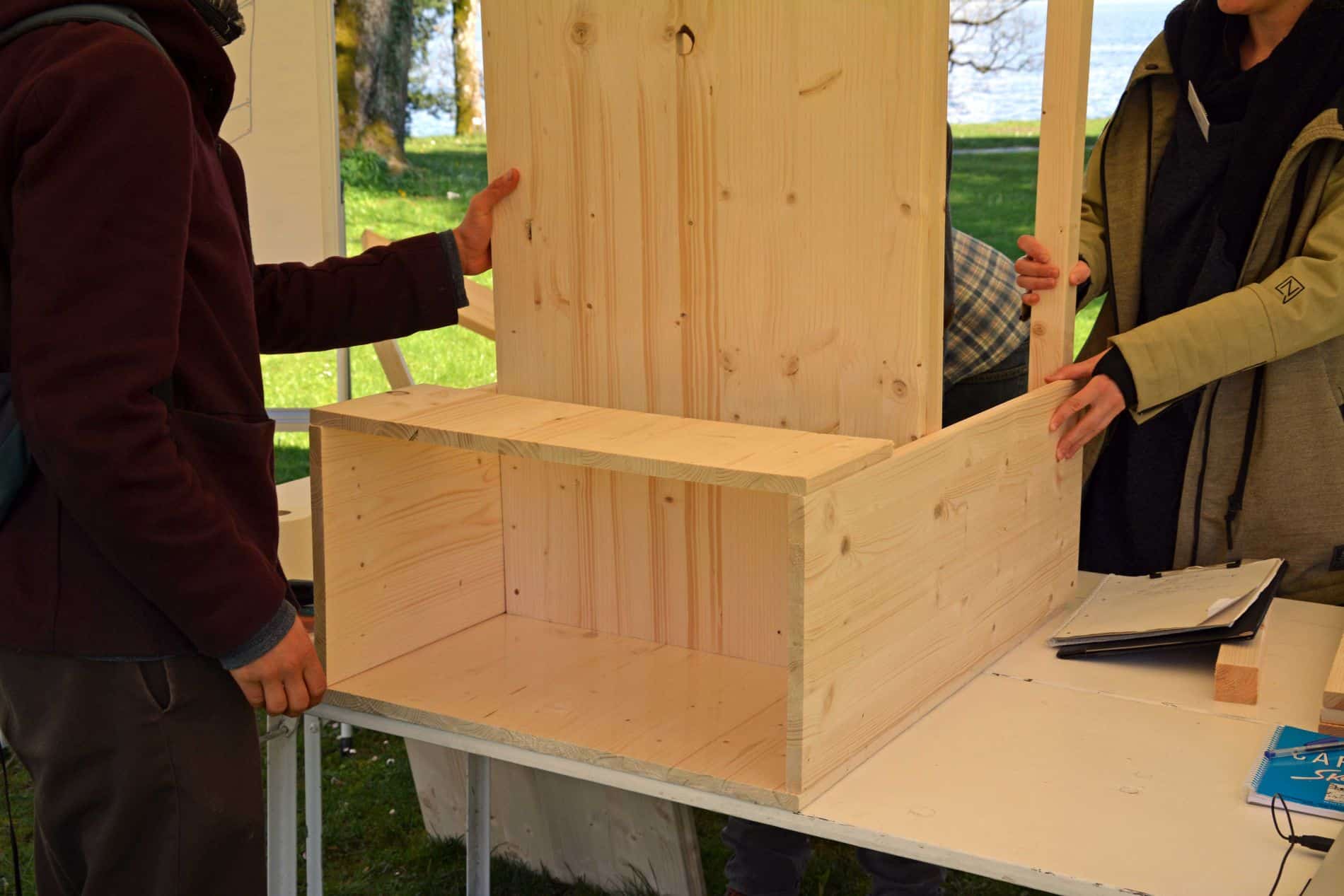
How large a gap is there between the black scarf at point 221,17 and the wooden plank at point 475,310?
4.21 feet

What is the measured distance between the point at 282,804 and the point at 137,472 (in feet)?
2.00

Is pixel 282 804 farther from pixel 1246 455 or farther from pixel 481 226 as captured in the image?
pixel 1246 455

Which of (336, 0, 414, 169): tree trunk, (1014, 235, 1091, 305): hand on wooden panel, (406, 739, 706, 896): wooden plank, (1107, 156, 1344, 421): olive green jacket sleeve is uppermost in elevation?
(336, 0, 414, 169): tree trunk

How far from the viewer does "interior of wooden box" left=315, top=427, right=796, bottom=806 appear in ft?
5.09

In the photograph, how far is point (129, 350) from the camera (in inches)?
46.3

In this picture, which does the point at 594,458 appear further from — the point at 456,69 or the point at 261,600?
the point at 456,69

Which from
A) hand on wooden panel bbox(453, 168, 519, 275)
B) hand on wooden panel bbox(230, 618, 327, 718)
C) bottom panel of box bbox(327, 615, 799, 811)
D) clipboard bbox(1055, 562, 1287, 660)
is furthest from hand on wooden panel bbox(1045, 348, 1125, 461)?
hand on wooden panel bbox(230, 618, 327, 718)

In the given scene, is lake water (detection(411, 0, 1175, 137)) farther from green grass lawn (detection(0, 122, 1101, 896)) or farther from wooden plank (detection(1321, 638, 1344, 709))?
wooden plank (detection(1321, 638, 1344, 709))

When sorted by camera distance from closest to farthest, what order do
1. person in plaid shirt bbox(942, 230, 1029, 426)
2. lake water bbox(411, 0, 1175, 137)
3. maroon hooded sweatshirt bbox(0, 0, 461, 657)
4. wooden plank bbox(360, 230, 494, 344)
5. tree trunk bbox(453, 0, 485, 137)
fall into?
maroon hooded sweatshirt bbox(0, 0, 461, 657)
person in plaid shirt bbox(942, 230, 1029, 426)
wooden plank bbox(360, 230, 494, 344)
tree trunk bbox(453, 0, 485, 137)
lake water bbox(411, 0, 1175, 137)

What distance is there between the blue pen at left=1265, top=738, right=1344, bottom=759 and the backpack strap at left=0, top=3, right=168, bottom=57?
4.17ft

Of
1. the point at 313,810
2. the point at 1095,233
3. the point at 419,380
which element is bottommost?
the point at 419,380

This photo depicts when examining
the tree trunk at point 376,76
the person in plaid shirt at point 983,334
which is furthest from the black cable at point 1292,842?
the tree trunk at point 376,76

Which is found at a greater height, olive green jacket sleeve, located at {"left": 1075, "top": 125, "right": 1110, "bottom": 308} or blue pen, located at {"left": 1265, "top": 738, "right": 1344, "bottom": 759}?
olive green jacket sleeve, located at {"left": 1075, "top": 125, "right": 1110, "bottom": 308}

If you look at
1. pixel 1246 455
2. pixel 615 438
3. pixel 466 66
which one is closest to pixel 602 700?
pixel 615 438
